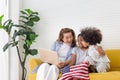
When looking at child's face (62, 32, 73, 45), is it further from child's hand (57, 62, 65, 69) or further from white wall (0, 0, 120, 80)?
white wall (0, 0, 120, 80)

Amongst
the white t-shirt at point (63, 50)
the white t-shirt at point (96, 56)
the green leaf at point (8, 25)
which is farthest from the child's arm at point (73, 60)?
the green leaf at point (8, 25)

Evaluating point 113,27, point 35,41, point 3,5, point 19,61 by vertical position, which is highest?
point 3,5

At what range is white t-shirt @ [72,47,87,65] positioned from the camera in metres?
3.80

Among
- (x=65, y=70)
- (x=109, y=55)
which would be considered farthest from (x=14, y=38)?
(x=109, y=55)

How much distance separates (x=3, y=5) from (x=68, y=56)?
1.44 metres

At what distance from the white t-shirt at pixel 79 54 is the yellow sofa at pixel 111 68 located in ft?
1.42

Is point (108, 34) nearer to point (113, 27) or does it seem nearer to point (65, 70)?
point (113, 27)

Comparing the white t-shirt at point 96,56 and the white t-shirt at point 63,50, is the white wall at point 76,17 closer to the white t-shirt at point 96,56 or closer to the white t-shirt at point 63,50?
the white t-shirt at point 63,50

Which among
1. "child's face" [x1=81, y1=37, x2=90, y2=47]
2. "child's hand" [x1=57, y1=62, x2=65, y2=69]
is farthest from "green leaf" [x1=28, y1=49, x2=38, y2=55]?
"child's face" [x1=81, y1=37, x2=90, y2=47]

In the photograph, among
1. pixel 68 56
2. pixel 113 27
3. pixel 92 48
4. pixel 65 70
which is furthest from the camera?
pixel 113 27

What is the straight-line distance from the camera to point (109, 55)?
4.01 metres

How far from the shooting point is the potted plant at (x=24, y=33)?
4.12 meters

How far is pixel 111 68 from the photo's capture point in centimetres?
395

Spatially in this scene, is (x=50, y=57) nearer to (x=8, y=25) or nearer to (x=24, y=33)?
(x=24, y=33)
